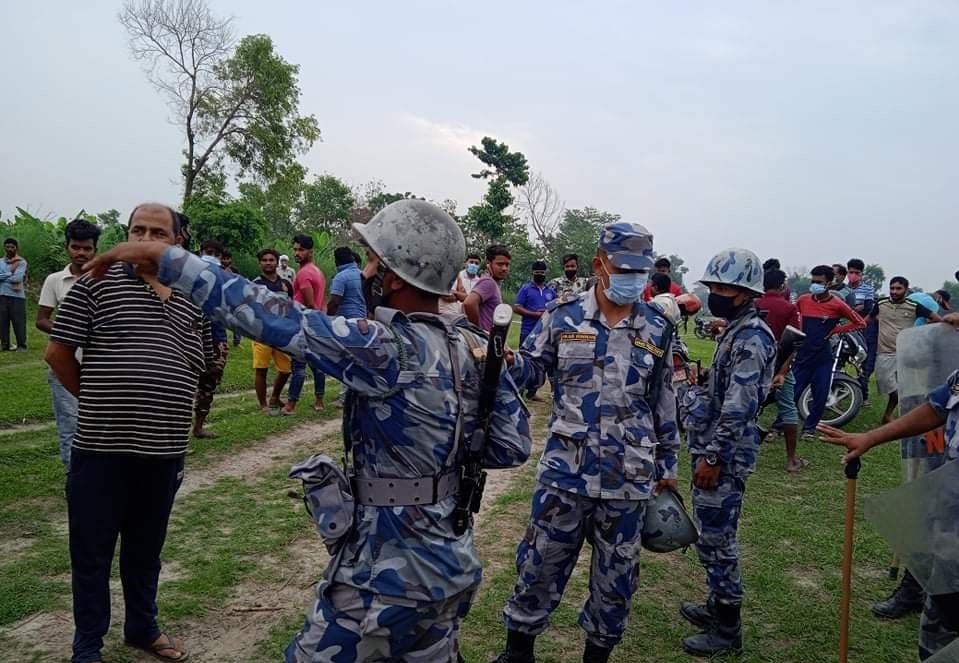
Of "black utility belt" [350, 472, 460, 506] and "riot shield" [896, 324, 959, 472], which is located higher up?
"riot shield" [896, 324, 959, 472]

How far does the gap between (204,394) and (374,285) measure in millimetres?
5101

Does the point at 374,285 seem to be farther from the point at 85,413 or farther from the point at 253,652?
the point at 253,652

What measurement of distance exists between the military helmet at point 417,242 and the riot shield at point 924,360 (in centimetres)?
262

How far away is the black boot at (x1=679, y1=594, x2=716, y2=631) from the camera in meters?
3.87

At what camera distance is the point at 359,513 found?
6.63 ft

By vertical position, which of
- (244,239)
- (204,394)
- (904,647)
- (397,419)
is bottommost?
(904,647)

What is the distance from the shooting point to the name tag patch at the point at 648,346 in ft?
10.2

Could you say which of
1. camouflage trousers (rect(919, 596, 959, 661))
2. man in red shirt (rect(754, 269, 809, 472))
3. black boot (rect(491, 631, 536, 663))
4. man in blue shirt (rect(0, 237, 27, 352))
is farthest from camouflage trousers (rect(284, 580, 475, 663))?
man in blue shirt (rect(0, 237, 27, 352))

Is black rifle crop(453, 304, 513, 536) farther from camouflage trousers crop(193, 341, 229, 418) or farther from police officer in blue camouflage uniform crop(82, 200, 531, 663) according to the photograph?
camouflage trousers crop(193, 341, 229, 418)

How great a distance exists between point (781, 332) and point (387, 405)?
5.82 m

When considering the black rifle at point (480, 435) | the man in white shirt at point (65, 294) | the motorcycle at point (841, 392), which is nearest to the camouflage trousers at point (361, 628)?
the black rifle at point (480, 435)

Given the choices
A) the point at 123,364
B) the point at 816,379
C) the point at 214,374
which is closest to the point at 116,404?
the point at 123,364

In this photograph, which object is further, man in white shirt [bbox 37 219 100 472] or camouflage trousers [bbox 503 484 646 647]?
man in white shirt [bbox 37 219 100 472]

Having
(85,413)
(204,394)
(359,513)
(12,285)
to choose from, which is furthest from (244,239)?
(359,513)
